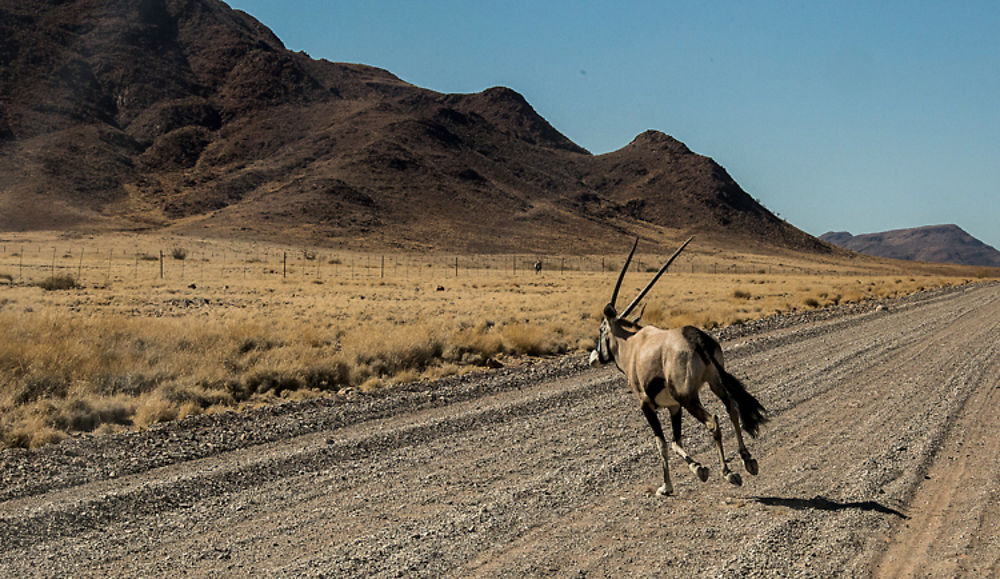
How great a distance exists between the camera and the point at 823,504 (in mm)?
6336

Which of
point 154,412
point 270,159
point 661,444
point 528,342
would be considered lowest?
point 154,412

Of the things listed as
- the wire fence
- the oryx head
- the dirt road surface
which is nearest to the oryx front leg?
the dirt road surface

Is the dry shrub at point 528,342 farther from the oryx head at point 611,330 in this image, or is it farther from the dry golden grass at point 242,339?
the oryx head at point 611,330

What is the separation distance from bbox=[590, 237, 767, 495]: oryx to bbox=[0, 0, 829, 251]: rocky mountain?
93805 millimetres

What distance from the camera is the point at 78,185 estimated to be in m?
111

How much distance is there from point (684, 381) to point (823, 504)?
184 cm

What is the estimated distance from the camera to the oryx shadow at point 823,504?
6191 millimetres

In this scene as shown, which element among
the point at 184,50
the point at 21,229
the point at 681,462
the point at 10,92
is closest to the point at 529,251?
the point at 21,229

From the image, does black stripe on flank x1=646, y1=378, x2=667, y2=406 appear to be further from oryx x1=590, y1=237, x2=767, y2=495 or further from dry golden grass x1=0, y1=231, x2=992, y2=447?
dry golden grass x1=0, y1=231, x2=992, y2=447

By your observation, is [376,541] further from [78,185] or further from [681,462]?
[78,185]

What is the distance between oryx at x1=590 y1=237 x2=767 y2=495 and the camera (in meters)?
5.88

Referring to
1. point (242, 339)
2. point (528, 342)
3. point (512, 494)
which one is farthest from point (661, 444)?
point (528, 342)

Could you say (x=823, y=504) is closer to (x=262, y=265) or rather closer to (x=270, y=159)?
(x=262, y=265)

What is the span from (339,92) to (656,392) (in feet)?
617
